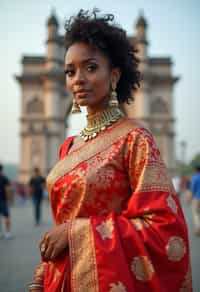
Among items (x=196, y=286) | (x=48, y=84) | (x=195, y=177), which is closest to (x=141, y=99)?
(x=48, y=84)

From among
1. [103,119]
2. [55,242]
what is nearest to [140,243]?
[55,242]

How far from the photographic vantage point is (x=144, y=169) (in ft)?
4.37

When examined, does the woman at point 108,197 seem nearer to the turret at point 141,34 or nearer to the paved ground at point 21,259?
the paved ground at point 21,259

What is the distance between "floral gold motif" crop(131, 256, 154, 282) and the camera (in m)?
1.23

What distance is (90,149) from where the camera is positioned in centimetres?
154

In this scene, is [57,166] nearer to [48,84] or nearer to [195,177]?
[195,177]

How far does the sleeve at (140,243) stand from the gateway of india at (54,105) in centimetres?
2453

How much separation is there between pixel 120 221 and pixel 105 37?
2.47 feet

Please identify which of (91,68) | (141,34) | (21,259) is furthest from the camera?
(141,34)

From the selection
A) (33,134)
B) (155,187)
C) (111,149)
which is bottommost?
(33,134)

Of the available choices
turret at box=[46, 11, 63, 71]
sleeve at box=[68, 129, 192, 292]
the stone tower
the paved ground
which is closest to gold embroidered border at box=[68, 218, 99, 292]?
sleeve at box=[68, 129, 192, 292]

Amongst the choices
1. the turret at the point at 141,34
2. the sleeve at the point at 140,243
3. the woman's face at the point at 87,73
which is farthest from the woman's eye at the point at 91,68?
the turret at the point at 141,34

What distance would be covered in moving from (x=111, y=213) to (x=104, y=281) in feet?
0.77

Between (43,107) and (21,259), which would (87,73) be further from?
(43,107)
